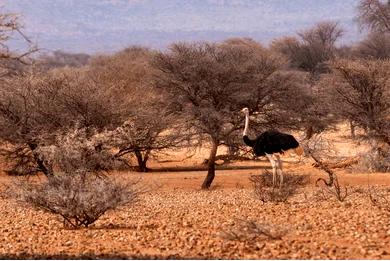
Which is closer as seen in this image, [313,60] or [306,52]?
[313,60]

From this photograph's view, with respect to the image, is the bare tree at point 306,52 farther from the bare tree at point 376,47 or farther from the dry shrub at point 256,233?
the dry shrub at point 256,233

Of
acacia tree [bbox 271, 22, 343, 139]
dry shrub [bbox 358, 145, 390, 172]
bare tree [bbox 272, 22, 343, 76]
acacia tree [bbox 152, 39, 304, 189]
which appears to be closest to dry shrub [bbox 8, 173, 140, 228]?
acacia tree [bbox 152, 39, 304, 189]

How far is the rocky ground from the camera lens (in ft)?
30.9

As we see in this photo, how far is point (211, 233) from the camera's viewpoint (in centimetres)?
1101

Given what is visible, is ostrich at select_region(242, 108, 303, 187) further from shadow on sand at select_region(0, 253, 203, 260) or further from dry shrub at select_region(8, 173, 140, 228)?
shadow on sand at select_region(0, 253, 203, 260)

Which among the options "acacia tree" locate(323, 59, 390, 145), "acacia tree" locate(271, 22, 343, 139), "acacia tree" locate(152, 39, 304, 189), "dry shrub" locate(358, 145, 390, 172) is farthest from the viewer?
"acacia tree" locate(271, 22, 343, 139)

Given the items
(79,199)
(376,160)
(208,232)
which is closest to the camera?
(208,232)

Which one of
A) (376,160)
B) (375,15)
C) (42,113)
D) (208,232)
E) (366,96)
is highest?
(375,15)

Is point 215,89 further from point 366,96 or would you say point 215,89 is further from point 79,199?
point 79,199

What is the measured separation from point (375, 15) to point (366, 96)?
3181cm

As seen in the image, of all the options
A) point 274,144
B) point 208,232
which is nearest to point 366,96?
point 274,144

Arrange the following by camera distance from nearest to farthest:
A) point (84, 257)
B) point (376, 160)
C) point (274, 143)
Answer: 1. point (84, 257)
2. point (274, 143)
3. point (376, 160)

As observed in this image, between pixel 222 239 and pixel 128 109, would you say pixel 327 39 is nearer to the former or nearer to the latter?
pixel 128 109

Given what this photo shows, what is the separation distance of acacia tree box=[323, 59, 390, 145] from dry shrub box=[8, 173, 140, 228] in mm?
18493
